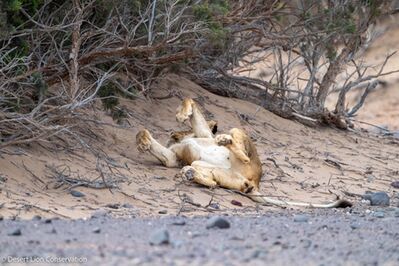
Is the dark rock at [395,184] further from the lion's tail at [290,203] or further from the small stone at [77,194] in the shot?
the small stone at [77,194]

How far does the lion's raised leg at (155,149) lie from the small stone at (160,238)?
165 inches

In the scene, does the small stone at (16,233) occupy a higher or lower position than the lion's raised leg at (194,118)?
higher

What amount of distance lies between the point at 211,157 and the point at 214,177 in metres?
0.27

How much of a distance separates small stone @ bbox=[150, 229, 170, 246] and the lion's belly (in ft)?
12.9

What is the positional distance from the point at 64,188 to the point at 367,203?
3447 mm

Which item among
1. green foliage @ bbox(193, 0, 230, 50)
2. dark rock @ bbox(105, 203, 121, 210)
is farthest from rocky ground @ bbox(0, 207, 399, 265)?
green foliage @ bbox(193, 0, 230, 50)

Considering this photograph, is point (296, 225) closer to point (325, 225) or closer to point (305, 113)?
point (325, 225)

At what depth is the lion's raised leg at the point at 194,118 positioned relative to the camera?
10531mm

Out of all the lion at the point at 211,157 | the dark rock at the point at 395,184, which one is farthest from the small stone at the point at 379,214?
the dark rock at the point at 395,184

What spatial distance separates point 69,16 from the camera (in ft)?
33.4

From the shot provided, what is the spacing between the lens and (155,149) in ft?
34.1

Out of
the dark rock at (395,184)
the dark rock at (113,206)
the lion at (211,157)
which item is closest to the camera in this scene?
the dark rock at (113,206)

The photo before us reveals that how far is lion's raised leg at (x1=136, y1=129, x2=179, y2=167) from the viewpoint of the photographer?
10.4 m

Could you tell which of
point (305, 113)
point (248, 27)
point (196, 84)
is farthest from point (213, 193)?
point (305, 113)
